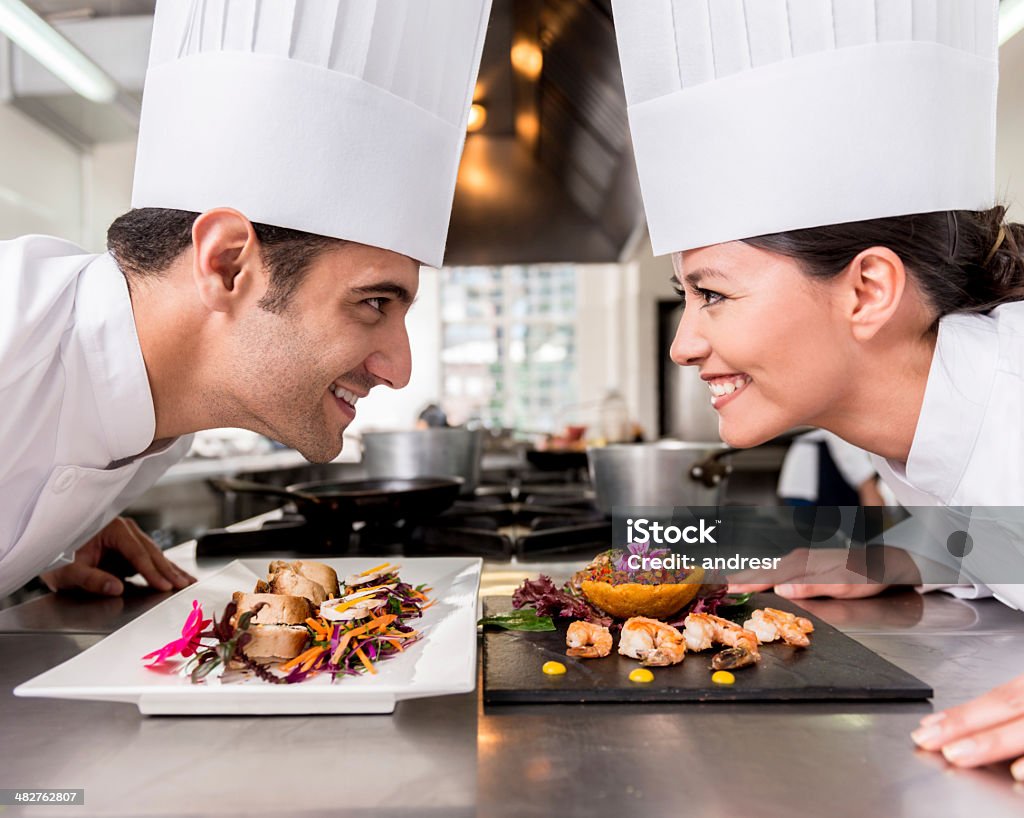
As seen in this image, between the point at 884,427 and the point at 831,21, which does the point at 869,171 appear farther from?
the point at 884,427

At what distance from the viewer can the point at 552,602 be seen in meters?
0.90

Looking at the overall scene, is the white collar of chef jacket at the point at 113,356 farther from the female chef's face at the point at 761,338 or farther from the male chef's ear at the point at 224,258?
the female chef's face at the point at 761,338

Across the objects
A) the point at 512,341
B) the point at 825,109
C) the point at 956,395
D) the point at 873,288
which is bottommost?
the point at 956,395

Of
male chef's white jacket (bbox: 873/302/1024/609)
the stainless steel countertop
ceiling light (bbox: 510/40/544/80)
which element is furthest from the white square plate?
ceiling light (bbox: 510/40/544/80)

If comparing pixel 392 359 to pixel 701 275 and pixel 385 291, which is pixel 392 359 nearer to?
pixel 385 291

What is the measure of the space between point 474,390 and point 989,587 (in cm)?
995

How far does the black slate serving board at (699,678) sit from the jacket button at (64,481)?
0.58m

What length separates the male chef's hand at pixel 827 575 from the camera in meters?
1.09

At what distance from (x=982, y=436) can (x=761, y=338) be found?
28cm

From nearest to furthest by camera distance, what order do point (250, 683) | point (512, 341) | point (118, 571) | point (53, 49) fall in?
point (250, 683) < point (118, 571) < point (53, 49) < point (512, 341)

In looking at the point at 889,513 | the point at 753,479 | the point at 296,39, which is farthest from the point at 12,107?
the point at 753,479

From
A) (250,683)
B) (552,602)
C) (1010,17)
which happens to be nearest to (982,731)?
(552,602)

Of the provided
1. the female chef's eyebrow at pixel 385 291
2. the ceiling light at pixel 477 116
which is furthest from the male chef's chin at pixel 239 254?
the ceiling light at pixel 477 116

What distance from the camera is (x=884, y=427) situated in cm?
108
